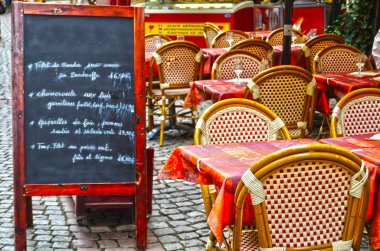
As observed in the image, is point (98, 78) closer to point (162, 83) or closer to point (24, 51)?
point (24, 51)

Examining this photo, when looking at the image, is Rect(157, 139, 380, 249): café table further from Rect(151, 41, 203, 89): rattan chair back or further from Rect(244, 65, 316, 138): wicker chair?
Rect(151, 41, 203, 89): rattan chair back

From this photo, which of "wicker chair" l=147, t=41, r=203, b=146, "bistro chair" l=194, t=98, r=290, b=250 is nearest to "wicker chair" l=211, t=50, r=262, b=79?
"wicker chair" l=147, t=41, r=203, b=146

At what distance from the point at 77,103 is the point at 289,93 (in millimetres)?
2195

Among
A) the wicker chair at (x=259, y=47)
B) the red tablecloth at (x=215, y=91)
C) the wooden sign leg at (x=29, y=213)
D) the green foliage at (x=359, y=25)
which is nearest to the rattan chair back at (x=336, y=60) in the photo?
the wicker chair at (x=259, y=47)

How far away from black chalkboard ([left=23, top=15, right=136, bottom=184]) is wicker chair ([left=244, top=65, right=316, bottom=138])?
1.65 m

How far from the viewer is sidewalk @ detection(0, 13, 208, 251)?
5.14 m

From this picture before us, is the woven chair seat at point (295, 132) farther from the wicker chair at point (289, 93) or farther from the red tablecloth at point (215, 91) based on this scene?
the red tablecloth at point (215, 91)

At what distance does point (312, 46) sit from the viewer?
9148 millimetres

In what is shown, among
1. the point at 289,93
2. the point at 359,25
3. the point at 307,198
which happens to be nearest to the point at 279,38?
the point at 359,25

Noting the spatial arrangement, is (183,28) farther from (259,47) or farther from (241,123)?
(241,123)

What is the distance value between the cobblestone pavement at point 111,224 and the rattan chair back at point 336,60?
237 cm

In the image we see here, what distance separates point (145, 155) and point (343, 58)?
400 cm

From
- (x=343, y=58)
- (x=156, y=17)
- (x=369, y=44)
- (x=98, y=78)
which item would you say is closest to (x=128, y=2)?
(x=98, y=78)

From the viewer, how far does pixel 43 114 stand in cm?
485
